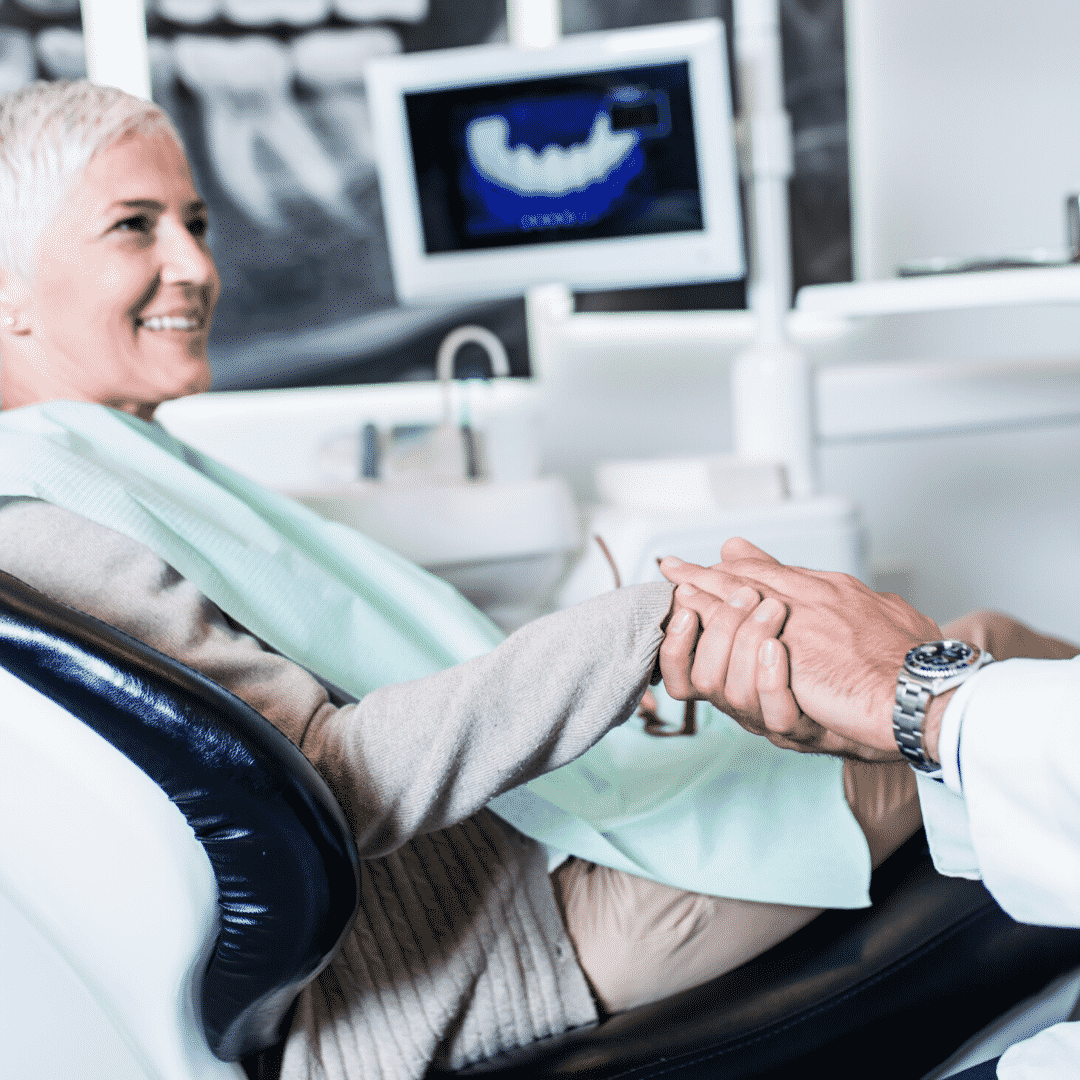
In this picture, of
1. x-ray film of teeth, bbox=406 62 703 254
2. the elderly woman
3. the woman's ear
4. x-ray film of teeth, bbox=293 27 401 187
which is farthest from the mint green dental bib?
x-ray film of teeth, bbox=293 27 401 187

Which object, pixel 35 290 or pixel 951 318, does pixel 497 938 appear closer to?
pixel 35 290

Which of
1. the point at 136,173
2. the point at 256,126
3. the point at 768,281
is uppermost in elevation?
the point at 256,126

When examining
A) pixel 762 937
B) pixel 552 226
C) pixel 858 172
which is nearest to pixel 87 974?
pixel 762 937

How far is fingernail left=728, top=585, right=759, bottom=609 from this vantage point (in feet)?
2.84

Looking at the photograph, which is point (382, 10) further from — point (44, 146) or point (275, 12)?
point (44, 146)

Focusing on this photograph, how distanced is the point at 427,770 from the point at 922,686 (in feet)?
1.08

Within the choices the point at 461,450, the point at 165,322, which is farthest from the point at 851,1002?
the point at 461,450

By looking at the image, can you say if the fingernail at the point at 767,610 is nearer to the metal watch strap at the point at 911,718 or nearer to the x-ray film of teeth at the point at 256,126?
the metal watch strap at the point at 911,718

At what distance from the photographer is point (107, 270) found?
1055 millimetres

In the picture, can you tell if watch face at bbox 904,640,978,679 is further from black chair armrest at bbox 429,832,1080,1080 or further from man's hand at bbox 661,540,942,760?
black chair armrest at bbox 429,832,1080,1080

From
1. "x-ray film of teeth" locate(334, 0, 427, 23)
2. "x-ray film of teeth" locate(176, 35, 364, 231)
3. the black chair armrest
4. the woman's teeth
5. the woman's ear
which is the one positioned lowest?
the black chair armrest

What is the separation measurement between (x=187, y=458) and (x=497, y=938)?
0.59 metres

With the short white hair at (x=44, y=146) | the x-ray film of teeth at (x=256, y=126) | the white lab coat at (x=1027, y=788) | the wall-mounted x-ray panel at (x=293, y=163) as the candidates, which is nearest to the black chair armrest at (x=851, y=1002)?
the white lab coat at (x=1027, y=788)

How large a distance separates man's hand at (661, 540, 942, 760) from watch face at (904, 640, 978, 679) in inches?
0.8
